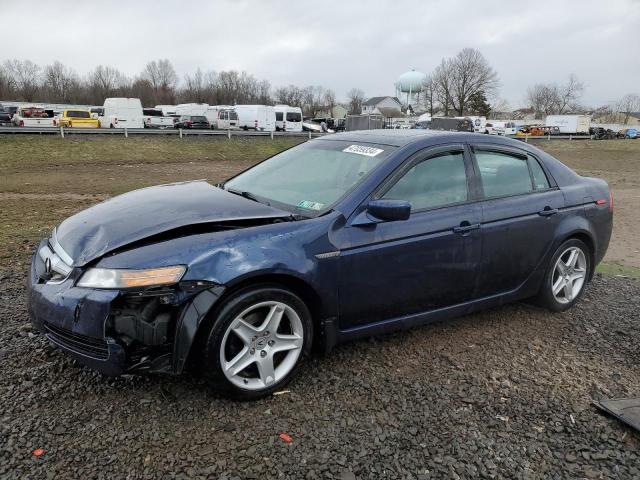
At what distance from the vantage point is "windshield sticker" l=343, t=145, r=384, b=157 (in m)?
3.64

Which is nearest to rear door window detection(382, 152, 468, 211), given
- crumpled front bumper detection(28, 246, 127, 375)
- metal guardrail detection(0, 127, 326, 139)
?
crumpled front bumper detection(28, 246, 127, 375)

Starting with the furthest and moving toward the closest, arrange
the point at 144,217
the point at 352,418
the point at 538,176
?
the point at 538,176, the point at 144,217, the point at 352,418

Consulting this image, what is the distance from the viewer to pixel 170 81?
10406cm

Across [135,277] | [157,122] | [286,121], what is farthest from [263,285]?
[157,122]

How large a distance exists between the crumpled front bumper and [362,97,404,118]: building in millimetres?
111338

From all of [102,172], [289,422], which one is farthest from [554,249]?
[102,172]

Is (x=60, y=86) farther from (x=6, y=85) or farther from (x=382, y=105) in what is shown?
(x=382, y=105)

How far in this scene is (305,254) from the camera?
117 inches

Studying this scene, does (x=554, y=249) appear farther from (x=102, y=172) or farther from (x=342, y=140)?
(x=102, y=172)

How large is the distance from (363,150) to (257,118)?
123ft

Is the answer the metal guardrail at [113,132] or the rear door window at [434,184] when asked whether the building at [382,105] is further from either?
the rear door window at [434,184]

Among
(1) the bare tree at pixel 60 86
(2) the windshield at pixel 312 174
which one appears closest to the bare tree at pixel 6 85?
(1) the bare tree at pixel 60 86

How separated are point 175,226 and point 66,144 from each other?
72.6 feet

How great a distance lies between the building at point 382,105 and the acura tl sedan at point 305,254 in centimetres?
10957
